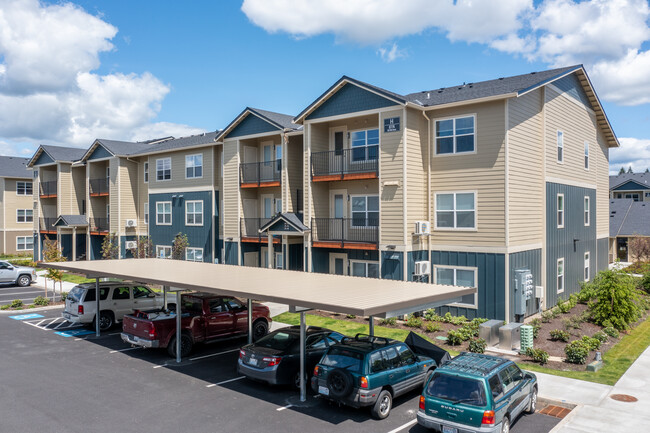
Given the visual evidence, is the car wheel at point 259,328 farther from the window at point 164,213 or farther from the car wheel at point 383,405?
the window at point 164,213

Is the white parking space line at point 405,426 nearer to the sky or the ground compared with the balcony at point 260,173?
nearer to the ground

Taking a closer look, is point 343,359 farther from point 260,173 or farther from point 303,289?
point 260,173

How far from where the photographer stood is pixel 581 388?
1280 cm

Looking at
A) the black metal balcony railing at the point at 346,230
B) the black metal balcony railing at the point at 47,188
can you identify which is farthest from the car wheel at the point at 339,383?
the black metal balcony railing at the point at 47,188

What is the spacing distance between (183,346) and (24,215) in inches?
1814

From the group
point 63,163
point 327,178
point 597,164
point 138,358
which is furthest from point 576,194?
point 63,163

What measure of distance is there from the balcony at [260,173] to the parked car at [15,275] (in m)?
16.4

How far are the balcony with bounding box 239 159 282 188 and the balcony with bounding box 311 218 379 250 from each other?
15.0 ft

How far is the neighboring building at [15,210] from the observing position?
51406 mm

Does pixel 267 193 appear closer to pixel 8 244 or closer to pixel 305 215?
pixel 305 215

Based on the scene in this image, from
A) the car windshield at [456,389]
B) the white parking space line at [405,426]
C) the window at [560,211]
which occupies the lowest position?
the white parking space line at [405,426]

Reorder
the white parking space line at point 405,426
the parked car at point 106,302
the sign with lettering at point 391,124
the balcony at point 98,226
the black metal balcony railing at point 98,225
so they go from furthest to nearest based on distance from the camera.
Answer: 1. the black metal balcony railing at point 98,225
2. the balcony at point 98,226
3. the sign with lettering at point 391,124
4. the parked car at point 106,302
5. the white parking space line at point 405,426

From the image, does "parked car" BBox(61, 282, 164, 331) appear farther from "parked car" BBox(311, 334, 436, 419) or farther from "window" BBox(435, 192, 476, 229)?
"window" BBox(435, 192, 476, 229)

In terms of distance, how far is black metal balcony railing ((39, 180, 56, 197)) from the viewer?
45.4m
